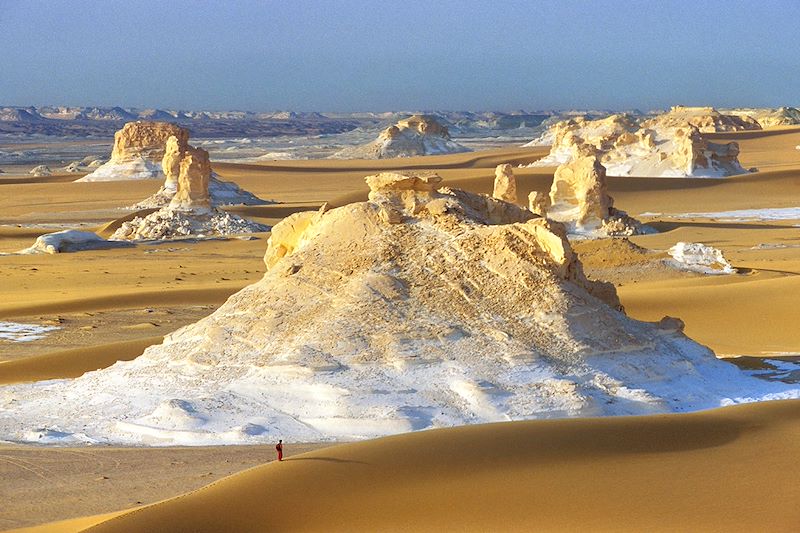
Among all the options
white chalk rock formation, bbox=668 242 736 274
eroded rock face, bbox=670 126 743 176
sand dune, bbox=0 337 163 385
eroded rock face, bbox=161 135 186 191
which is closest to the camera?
sand dune, bbox=0 337 163 385

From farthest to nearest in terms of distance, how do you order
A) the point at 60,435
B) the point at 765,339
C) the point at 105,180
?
1. the point at 105,180
2. the point at 765,339
3. the point at 60,435

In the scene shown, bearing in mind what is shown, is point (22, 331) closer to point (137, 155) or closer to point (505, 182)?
point (505, 182)

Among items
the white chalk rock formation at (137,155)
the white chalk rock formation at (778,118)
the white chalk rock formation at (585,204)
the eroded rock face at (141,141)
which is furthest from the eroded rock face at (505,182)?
the white chalk rock formation at (778,118)

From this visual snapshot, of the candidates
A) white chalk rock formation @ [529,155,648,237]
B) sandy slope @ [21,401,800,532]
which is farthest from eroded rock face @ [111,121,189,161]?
sandy slope @ [21,401,800,532]

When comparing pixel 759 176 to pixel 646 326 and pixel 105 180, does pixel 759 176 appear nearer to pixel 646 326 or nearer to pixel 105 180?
pixel 105 180

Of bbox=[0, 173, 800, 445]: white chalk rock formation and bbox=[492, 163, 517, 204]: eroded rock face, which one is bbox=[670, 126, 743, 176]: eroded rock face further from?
bbox=[0, 173, 800, 445]: white chalk rock formation

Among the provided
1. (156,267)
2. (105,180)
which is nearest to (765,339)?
(156,267)

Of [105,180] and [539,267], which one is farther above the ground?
[539,267]
